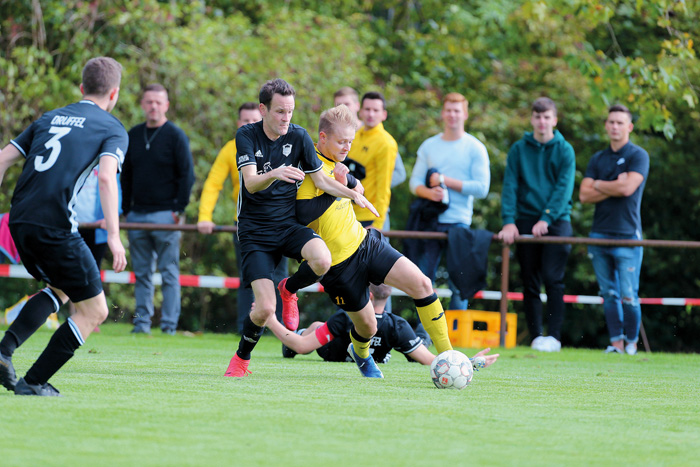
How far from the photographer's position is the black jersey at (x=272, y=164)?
643 centimetres

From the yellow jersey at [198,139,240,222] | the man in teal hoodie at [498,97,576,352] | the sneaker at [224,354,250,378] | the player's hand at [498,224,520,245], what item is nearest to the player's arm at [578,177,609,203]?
the man in teal hoodie at [498,97,576,352]

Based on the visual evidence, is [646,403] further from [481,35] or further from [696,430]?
[481,35]

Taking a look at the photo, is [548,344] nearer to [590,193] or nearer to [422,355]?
[590,193]

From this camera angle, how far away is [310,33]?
17125 mm

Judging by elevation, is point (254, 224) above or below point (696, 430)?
above

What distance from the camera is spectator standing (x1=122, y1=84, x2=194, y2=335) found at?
1042 centimetres

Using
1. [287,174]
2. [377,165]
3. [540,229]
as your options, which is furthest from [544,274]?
[287,174]

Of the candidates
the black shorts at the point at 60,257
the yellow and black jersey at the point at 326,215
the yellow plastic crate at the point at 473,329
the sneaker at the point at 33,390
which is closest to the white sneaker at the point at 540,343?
the yellow plastic crate at the point at 473,329

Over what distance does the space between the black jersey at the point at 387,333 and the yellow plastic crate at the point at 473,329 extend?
8.00 ft

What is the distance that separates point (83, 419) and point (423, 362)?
12.2 feet

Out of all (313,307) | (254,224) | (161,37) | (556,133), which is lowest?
(313,307)

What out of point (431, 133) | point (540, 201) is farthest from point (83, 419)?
point (431, 133)

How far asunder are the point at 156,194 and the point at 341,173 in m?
4.53

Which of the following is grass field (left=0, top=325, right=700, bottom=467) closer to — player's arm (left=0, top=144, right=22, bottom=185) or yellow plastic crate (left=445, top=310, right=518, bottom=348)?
player's arm (left=0, top=144, right=22, bottom=185)
